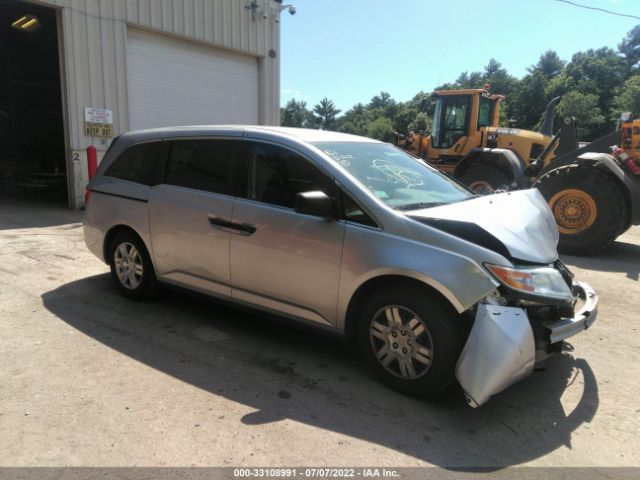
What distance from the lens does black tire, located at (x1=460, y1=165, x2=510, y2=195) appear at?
10.3 metres

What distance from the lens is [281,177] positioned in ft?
12.3

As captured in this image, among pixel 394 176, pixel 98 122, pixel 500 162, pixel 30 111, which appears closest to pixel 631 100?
pixel 500 162

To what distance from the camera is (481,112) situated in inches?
469

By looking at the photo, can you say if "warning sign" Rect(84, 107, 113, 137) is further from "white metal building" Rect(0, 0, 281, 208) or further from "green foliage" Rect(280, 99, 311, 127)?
"green foliage" Rect(280, 99, 311, 127)

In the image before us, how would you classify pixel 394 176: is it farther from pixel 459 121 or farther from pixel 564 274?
pixel 459 121

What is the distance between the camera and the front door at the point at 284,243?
11.2ft

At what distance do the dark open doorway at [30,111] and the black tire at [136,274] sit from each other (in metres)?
11.1

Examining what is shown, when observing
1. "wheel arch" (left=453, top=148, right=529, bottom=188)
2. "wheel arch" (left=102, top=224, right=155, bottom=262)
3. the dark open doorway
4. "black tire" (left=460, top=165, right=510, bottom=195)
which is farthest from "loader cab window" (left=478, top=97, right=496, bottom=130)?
the dark open doorway

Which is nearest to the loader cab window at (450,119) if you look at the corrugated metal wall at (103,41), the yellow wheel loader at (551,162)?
the yellow wheel loader at (551,162)

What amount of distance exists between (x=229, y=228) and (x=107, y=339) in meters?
1.41

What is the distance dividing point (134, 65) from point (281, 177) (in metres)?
9.97

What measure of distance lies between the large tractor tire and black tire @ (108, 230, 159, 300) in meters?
6.56

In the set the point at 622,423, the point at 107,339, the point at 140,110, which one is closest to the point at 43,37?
the point at 140,110

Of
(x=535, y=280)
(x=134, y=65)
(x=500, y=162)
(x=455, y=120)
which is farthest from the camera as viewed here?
(x=455, y=120)
